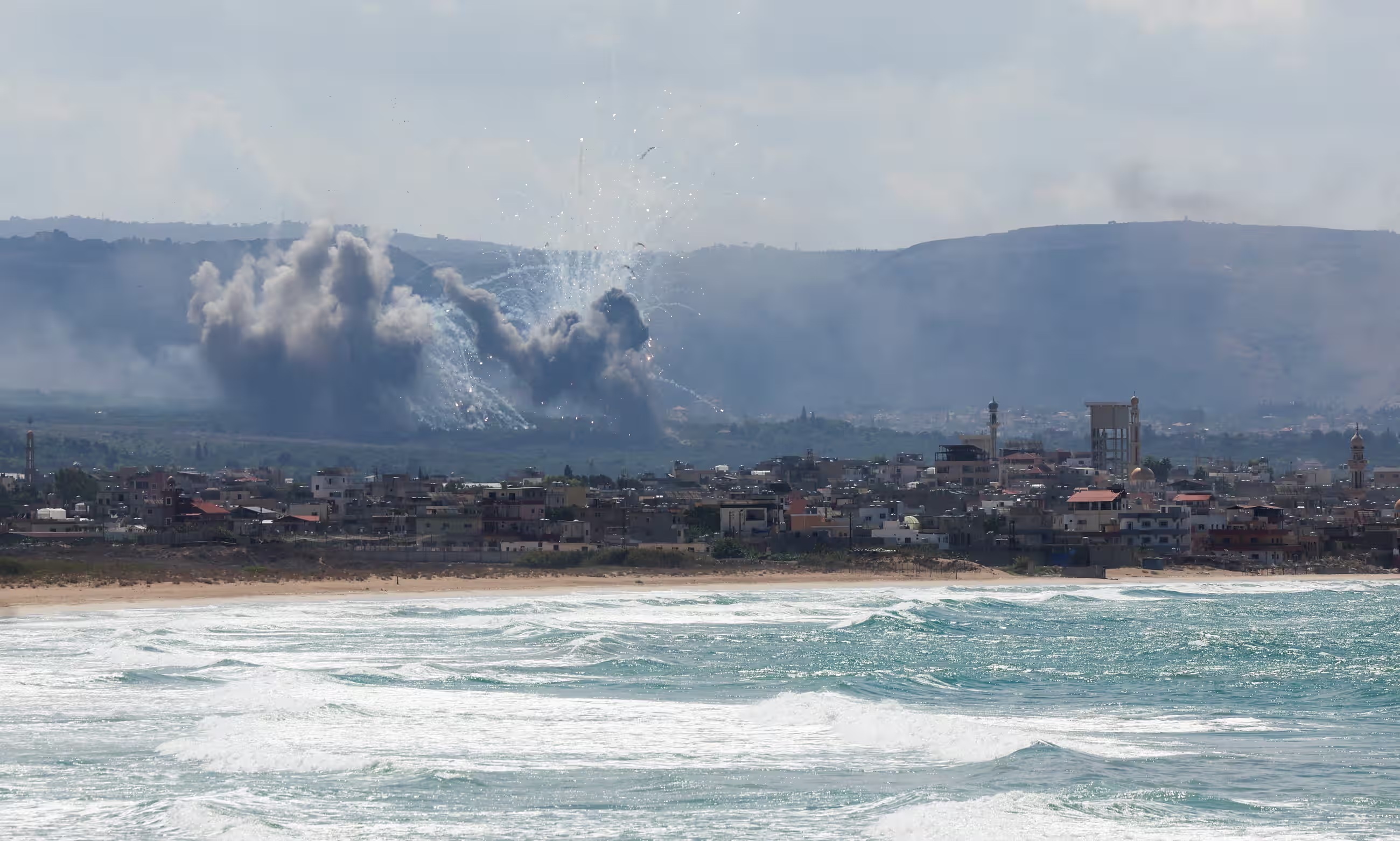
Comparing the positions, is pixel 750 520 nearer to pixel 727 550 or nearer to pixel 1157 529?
pixel 727 550

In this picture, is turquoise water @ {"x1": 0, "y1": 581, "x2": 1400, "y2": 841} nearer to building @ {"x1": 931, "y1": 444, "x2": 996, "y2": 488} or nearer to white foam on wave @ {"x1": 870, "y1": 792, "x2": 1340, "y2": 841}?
white foam on wave @ {"x1": 870, "y1": 792, "x2": 1340, "y2": 841}

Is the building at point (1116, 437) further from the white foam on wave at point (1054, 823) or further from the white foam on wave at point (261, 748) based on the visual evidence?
the white foam on wave at point (1054, 823)

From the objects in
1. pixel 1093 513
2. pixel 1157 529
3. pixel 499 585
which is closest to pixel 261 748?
pixel 499 585

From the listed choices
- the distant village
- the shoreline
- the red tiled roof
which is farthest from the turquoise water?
the red tiled roof

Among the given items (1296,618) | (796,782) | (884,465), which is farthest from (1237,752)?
(884,465)

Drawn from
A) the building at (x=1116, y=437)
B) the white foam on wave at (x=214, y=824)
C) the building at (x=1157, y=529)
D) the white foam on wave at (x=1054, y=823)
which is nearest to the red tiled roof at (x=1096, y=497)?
the building at (x=1157, y=529)

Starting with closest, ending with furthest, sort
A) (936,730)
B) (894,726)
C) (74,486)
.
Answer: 1. (936,730)
2. (894,726)
3. (74,486)
